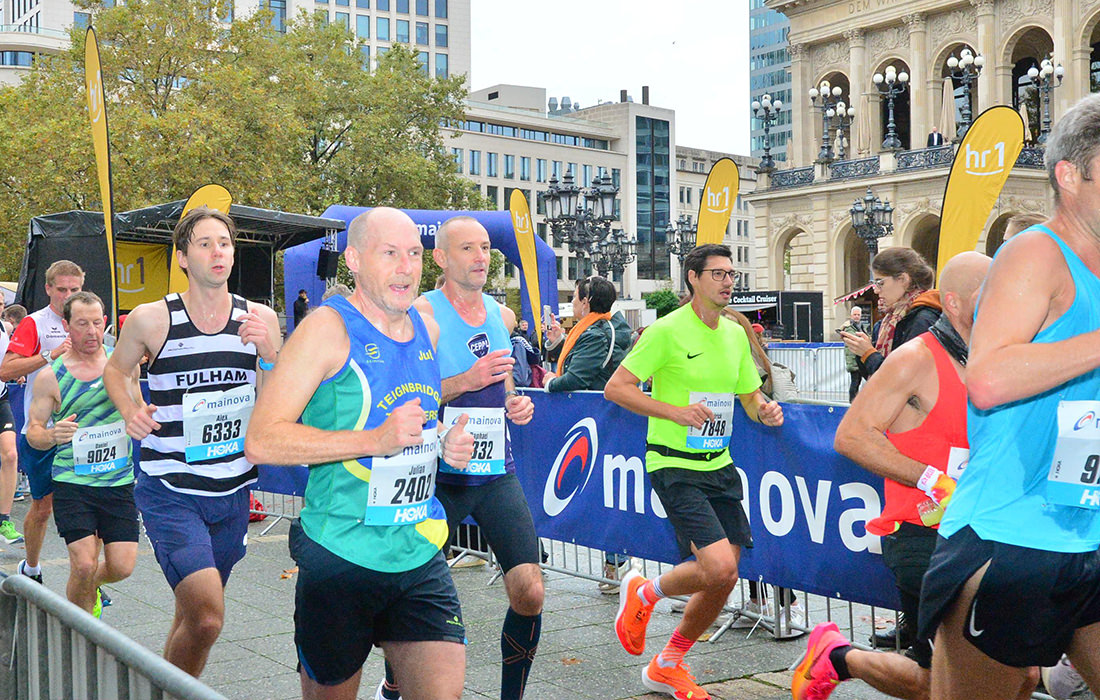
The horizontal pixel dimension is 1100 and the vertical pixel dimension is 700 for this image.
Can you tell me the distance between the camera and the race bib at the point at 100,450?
19.9ft

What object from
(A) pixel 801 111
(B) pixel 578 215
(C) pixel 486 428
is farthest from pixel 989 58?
(C) pixel 486 428

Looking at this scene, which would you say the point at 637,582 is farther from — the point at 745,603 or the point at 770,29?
the point at 770,29

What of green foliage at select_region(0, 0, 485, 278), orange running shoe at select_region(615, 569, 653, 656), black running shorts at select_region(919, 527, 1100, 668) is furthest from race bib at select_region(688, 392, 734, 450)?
green foliage at select_region(0, 0, 485, 278)

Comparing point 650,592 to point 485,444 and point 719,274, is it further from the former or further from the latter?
point 719,274

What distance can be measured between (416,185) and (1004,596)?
37846 mm

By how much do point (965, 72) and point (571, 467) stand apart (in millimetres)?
42341

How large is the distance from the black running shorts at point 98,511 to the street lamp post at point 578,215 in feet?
52.6

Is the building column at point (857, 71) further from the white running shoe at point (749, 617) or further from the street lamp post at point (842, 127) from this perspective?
the white running shoe at point (749, 617)

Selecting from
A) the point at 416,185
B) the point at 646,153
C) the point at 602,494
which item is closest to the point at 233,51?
the point at 416,185

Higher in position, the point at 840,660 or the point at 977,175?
the point at 977,175

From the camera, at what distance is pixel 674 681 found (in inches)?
203

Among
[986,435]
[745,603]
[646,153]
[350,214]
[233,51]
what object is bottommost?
[745,603]

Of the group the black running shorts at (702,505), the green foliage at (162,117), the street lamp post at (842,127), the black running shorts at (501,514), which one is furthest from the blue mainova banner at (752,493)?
the street lamp post at (842,127)

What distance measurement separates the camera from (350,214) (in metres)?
20.7
